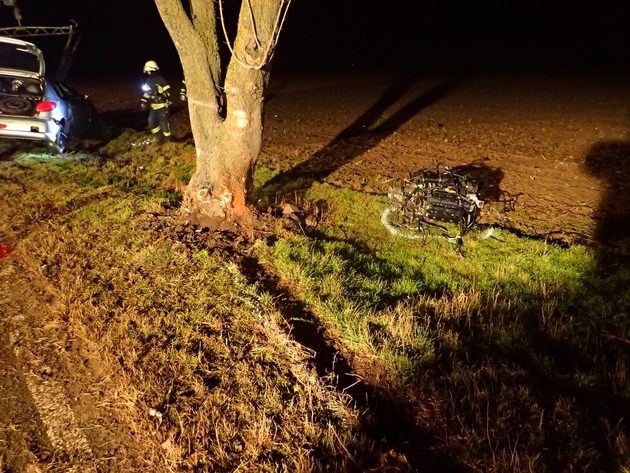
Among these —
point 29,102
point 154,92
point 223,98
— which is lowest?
point 29,102

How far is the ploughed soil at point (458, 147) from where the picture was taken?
3.66m

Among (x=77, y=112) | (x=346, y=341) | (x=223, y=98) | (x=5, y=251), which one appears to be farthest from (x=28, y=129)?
(x=346, y=341)

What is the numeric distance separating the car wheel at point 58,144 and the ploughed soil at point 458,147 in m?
2.49

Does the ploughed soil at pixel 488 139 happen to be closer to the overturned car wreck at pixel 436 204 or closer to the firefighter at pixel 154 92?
the overturned car wreck at pixel 436 204

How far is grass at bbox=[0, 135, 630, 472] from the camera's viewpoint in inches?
103

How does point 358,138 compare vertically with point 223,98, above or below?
below

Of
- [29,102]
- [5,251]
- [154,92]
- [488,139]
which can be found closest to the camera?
[5,251]

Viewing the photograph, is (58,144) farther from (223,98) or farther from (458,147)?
(458,147)

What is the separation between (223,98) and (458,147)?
5348mm

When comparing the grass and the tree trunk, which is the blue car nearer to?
the grass

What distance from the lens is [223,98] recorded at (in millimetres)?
5059

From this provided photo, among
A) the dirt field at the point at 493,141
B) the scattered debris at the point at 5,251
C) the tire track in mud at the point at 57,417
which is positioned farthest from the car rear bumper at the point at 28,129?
the tire track in mud at the point at 57,417

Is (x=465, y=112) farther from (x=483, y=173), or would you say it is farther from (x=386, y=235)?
(x=386, y=235)

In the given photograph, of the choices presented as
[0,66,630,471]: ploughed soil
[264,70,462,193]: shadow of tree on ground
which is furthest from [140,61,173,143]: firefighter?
[264,70,462,193]: shadow of tree on ground
